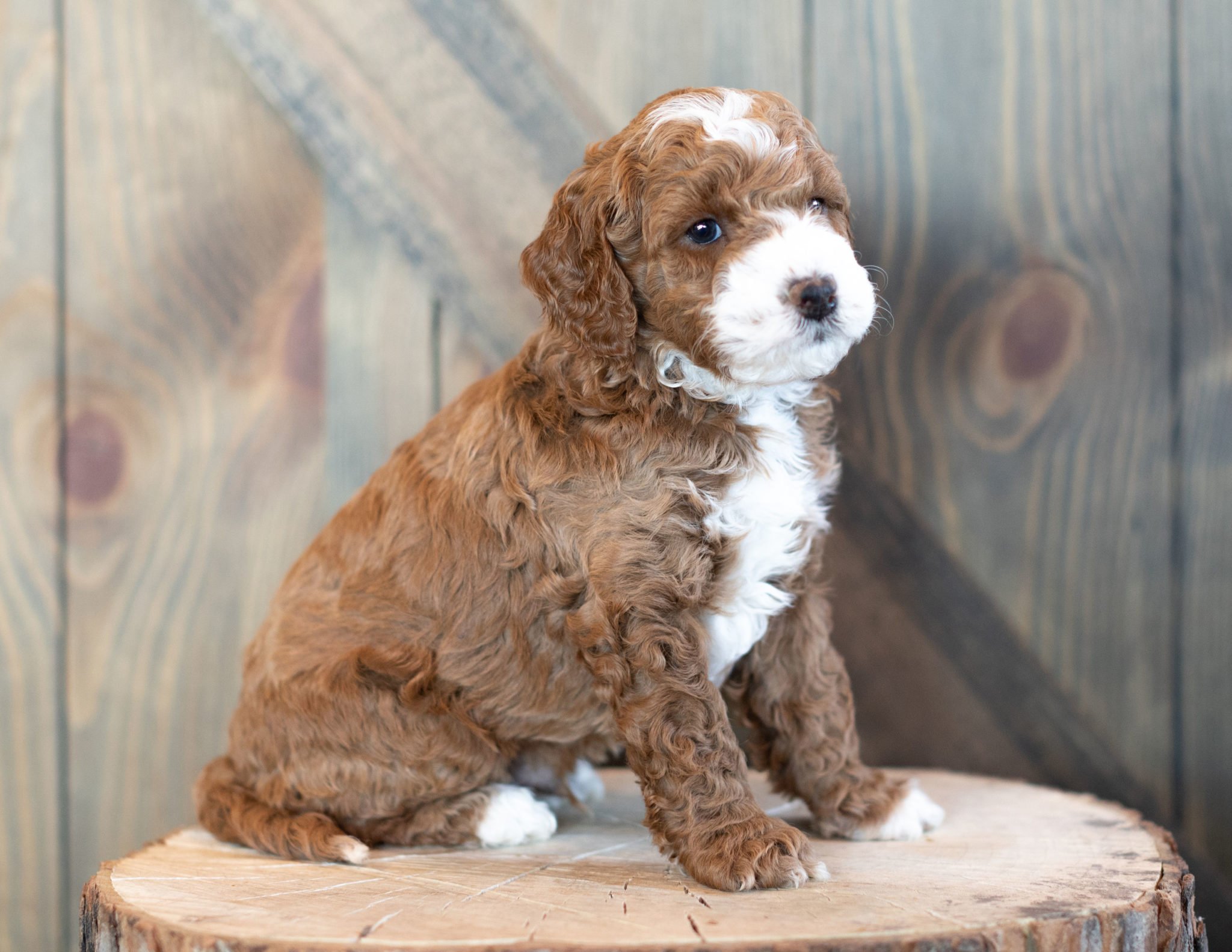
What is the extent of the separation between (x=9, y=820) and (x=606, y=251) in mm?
2193

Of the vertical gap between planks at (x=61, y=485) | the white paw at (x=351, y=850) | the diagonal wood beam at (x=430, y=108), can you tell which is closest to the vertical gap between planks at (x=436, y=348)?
the diagonal wood beam at (x=430, y=108)

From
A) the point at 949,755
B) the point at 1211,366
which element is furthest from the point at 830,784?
the point at 1211,366

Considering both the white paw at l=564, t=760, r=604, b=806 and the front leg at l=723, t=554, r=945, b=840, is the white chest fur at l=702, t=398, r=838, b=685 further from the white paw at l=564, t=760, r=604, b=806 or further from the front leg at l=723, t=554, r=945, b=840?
the white paw at l=564, t=760, r=604, b=806

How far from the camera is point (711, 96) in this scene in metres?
1.86

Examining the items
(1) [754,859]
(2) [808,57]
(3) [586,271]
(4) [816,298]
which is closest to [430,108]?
(2) [808,57]

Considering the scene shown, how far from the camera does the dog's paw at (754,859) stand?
5.71 feet

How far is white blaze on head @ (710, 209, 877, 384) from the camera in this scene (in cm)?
168

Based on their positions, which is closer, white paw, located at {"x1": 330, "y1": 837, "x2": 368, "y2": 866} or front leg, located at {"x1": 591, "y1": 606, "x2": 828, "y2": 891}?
front leg, located at {"x1": 591, "y1": 606, "x2": 828, "y2": 891}

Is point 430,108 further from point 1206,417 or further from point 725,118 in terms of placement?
point 1206,417

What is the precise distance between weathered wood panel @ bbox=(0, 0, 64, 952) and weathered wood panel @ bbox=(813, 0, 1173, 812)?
1.94m

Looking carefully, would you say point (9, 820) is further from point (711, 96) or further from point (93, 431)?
point (711, 96)

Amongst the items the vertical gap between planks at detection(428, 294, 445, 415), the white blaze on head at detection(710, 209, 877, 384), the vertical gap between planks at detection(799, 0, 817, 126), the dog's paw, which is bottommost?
the dog's paw

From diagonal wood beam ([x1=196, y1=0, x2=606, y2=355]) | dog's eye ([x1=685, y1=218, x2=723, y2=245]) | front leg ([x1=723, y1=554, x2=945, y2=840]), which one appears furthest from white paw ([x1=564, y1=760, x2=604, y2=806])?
dog's eye ([x1=685, y1=218, x2=723, y2=245])

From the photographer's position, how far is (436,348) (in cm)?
283
